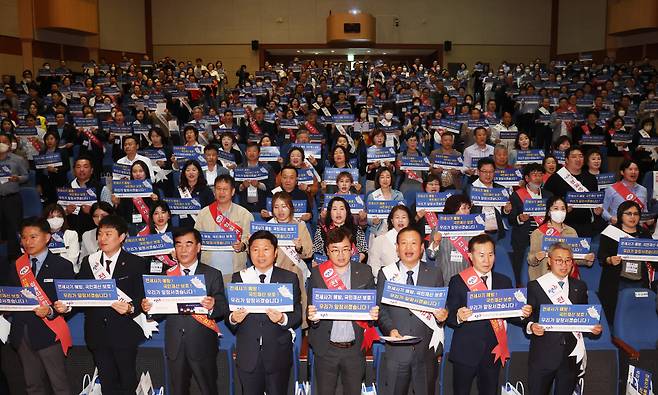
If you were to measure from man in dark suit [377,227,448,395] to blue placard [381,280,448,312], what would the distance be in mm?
239

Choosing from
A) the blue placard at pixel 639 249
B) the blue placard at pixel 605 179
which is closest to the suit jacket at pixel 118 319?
the blue placard at pixel 639 249

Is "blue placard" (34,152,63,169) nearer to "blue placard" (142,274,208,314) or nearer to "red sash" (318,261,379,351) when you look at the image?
"blue placard" (142,274,208,314)

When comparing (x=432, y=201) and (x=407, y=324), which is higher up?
(x=432, y=201)

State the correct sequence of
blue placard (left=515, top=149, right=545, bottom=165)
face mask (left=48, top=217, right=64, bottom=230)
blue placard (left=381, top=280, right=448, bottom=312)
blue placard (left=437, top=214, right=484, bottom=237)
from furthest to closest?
blue placard (left=515, top=149, right=545, bottom=165) → face mask (left=48, top=217, right=64, bottom=230) → blue placard (left=437, top=214, right=484, bottom=237) → blue placard (left=381, top=280, right=448, bottom=312)

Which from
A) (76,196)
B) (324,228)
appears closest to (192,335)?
(324,228)

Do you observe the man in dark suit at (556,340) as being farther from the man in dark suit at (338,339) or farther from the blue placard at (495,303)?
the man in dark suit at (338,339)

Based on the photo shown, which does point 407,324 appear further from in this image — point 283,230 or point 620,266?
point 620,266

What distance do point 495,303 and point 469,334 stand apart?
38 cm

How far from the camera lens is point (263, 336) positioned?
4227 mm

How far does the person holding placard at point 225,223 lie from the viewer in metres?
5.57

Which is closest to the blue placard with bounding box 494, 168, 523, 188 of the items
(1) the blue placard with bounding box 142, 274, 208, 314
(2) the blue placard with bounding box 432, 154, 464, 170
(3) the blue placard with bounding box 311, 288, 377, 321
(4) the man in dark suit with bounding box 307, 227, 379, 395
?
(2) the blue placard with bounding box 432, 154, 464, 170

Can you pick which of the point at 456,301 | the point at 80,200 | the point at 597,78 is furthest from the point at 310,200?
the point at 597,78

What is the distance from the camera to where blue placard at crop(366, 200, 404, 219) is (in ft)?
19.7

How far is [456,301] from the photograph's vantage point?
4262mm
